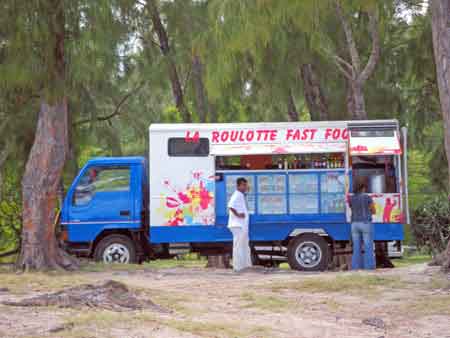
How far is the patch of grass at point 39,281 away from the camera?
1082cm

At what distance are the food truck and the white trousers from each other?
0.72m

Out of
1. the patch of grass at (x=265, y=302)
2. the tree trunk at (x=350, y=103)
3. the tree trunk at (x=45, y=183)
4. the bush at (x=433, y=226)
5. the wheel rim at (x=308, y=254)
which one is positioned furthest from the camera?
the tree trunk at (x=350, y=103)

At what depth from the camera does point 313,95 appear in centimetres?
1825

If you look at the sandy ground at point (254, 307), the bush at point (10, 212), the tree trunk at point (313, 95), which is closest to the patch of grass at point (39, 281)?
the sandy ground at point (254, 307)

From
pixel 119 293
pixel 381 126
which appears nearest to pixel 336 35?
pixel 381 126

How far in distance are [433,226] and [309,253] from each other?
10.1 feet

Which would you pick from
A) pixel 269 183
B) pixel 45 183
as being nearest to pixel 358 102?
pixel 269 183

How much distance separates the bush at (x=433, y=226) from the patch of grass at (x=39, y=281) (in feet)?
23.2

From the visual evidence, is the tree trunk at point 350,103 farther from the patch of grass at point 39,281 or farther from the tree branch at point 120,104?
the patch of grass at point 39,281

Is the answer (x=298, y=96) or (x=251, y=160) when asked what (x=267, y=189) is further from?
(x=298, y=96)

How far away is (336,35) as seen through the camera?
1794cm

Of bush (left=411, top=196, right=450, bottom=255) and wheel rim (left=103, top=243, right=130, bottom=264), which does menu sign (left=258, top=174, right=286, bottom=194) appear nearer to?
wheel rim (left=103, top=243, right=130, bottom=264)

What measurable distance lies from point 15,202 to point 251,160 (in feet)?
21.6

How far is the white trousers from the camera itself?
1422 cm
